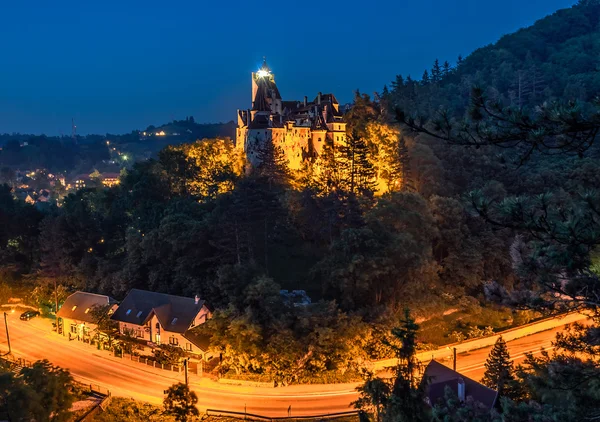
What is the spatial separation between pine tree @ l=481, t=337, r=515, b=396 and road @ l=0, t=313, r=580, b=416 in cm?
316

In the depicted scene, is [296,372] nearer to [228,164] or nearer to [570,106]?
[570,106]

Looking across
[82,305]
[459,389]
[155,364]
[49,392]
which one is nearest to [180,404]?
[49,392]

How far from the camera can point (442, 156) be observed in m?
38.7

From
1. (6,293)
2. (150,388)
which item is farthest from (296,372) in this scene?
(6,293)

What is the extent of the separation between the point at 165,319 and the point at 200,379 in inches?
156

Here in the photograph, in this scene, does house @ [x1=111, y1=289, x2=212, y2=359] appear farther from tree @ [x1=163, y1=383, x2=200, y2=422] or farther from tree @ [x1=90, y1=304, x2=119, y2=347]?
tree @ [x1=163, y1=383, x2=200, y2=422]

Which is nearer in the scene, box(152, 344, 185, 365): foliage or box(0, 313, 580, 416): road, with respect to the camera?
box(0, 313, 580, 416): road

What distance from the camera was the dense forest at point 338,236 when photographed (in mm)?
5957

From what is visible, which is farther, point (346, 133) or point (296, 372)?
point (346, 133)

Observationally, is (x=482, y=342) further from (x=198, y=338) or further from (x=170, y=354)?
(x=170, y=354)

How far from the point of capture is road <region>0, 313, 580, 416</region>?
19.2 meters

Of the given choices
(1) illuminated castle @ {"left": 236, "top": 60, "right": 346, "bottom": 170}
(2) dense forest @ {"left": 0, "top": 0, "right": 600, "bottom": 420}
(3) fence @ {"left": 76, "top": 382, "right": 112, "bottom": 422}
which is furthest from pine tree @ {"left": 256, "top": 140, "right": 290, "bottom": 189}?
(3) fence @ {"left": 76, "top": 382, "right": 112, "bottom": 422}

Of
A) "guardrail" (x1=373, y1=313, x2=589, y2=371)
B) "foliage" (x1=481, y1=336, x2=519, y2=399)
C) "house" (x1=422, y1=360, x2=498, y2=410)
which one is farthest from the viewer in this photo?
"guardrail" (x1=373, y1=313, x2=589, y2=371)

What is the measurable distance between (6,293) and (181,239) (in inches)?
577
